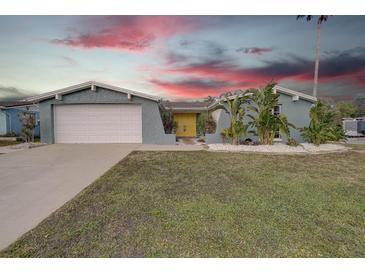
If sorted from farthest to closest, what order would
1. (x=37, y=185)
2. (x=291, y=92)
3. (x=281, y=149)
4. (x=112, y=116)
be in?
(x=112, y=116), (x=291, y=92), (x=281, y=149), (x=37, y=185)

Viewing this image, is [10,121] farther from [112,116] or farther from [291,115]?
[291,115]

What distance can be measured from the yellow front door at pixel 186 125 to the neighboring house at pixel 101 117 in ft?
17.0

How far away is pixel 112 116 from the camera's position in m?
12.2

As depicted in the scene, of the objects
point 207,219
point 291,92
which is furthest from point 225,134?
point 207,219

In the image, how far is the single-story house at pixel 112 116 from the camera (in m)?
11.9

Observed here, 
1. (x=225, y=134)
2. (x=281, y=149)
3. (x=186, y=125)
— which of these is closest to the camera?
(x=281, y=149)

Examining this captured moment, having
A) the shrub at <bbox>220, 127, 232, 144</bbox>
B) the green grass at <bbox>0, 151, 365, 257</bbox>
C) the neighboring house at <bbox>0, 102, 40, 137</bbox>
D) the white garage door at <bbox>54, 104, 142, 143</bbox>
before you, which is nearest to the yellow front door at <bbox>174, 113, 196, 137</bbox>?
the white garage door at <bbox>54, 104, 142, 143</bbox>

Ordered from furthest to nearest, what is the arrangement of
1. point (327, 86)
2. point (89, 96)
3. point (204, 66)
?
point (327, 86), point (204, 66), point (89, 96)

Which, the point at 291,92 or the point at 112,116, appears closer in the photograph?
the point at 291,92

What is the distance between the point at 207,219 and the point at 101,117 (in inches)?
441
